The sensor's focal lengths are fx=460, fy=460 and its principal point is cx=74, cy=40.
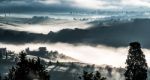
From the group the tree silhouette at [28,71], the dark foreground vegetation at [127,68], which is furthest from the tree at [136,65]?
the tree silhouette at [28,71]

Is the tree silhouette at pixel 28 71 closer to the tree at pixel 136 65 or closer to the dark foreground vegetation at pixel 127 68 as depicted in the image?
the dark foreground vegetation at pixel 127 68

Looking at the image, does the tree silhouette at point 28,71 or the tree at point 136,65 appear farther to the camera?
the tree at point 136,65

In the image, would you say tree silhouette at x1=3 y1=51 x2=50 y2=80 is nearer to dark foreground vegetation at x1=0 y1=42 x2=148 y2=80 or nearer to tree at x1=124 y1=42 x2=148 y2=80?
dark foreground vegetation at x1=0 y1=42 x2=148 y2=80

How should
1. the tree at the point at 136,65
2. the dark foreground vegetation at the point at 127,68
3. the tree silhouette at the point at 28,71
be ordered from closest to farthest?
the tree silhouette at the point at 28,71 → the dark foreground vegetation at the point at 127,68 → the tree at the point at 136,65

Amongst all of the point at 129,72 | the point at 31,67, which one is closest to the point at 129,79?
the point at 129,72

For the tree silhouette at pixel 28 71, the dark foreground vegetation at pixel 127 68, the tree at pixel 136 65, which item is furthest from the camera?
the tree at pixel 136 65

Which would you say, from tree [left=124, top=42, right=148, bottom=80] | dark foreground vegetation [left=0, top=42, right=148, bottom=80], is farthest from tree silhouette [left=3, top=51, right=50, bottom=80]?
tree [left=124, top=42, right=148, bottom=80]

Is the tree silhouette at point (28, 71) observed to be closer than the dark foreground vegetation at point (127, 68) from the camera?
Yes

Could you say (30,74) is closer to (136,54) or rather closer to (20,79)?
(20,79)

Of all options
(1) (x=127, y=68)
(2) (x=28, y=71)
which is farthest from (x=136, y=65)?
(2) (x=28, y=71)
